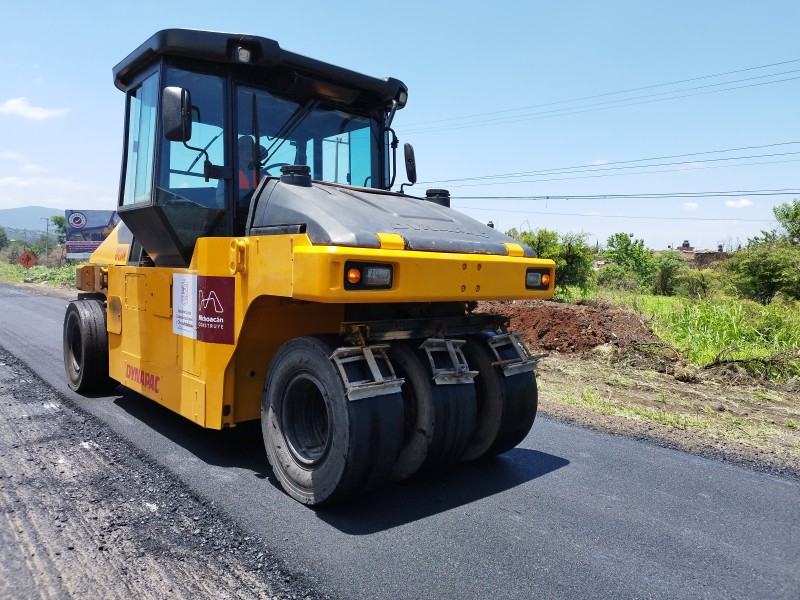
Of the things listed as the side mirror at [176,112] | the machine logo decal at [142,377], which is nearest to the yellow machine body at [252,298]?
the machine logo decal at [142,377]

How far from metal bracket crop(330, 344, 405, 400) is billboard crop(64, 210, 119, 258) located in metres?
35.5

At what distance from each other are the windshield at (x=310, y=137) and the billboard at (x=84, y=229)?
111 feet

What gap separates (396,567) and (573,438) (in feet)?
8.22

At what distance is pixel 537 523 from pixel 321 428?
135cm

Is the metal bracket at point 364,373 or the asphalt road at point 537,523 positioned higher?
the metal bracket at point 364,373

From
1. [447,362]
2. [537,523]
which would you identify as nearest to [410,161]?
[447,362]

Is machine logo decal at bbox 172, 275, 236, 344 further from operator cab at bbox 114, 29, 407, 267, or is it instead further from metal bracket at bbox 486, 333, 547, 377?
metal bracket at bbox 486, 333, 547, 377

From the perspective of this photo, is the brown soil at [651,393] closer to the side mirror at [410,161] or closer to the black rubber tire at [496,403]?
the black rubber tire at [496,403]

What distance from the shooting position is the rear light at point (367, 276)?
3020mm

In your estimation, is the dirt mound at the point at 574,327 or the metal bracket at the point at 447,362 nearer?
the metal bracket at the point at 447,362

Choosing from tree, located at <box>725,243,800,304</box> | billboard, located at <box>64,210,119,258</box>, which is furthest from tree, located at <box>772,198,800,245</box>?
billboard, located at <box>64,210,119,258</box>

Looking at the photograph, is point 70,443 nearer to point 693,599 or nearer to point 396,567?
point 396,567

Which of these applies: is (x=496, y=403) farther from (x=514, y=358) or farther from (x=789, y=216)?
(x=789, y=216)

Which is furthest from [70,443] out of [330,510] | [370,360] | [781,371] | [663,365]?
[781,371]
